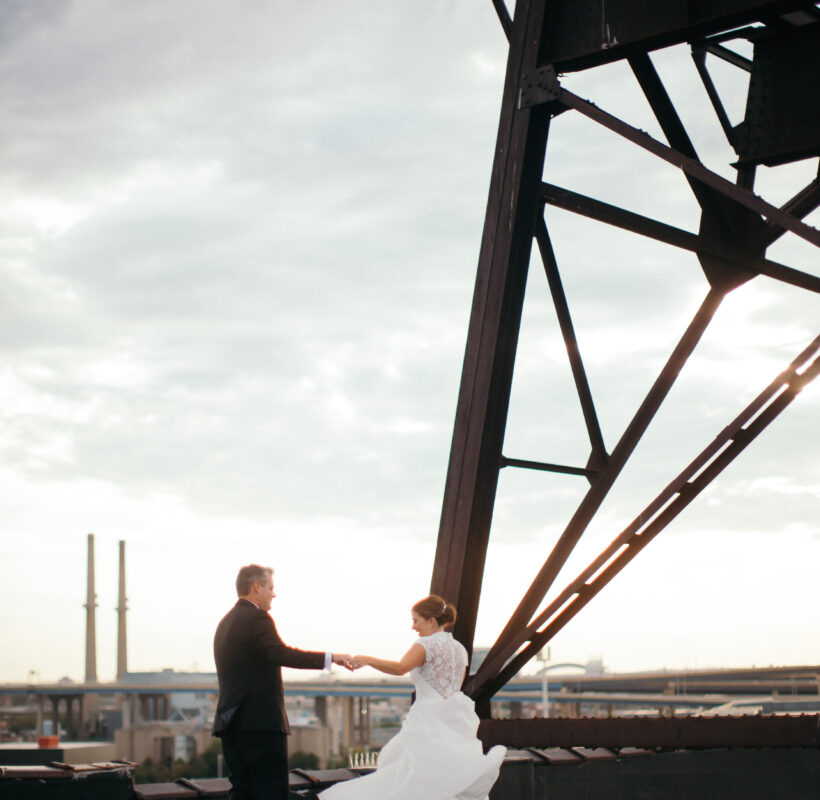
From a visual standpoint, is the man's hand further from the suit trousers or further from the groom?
the suit trousers

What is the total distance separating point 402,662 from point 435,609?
1.39 feet

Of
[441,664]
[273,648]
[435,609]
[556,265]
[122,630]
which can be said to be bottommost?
[122,630]

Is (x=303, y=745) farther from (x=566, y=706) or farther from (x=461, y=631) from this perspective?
(x=461, y=631)

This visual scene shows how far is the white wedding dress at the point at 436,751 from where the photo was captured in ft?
19.9

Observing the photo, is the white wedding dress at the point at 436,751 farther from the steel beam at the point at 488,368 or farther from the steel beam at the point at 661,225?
the steel beam at the point at 661,225

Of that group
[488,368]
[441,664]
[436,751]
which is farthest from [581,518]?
[436,751]

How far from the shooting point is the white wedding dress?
606 cm

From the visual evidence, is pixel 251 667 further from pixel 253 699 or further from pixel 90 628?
pixel 90 628

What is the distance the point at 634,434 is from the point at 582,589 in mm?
1083

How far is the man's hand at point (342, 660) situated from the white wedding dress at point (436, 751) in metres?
0.38

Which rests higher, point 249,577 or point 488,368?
point 488,368

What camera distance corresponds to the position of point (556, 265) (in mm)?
7281

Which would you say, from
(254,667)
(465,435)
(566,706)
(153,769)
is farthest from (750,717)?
(566,706)

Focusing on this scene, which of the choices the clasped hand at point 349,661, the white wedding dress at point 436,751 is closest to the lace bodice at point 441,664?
the white wedding dress at point 436,751
